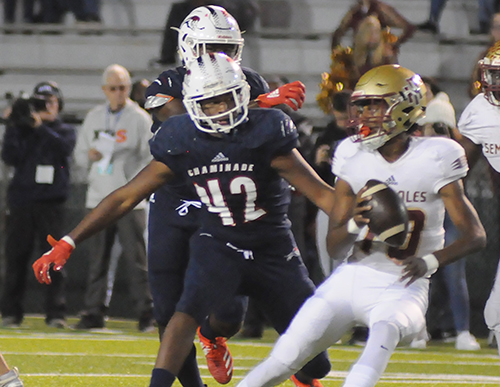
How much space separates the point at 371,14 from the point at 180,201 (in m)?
4.07

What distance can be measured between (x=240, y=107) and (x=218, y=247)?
531mm

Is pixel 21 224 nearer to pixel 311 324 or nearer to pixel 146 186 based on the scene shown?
pixel 146 186

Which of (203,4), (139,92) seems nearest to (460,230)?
(139,92)

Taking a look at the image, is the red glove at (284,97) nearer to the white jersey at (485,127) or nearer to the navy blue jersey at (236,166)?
the navy blue jersey at (236,166)

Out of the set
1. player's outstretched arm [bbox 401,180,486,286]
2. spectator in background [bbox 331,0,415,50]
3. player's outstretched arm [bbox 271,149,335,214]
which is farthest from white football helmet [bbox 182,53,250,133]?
spectator in background [bbox 331,0,415,50]

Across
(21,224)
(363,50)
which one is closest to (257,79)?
(363,50)

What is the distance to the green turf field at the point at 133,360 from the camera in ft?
16.3

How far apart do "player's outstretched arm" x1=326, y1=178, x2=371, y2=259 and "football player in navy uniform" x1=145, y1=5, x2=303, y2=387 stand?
2.51 feet

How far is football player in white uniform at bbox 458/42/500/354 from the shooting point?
4.69 metres

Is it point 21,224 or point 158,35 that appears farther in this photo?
point 158,35

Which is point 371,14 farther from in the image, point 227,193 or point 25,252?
point 227,193

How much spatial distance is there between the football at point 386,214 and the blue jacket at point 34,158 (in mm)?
4114

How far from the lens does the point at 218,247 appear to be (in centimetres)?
377

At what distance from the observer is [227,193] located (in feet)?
12.1
